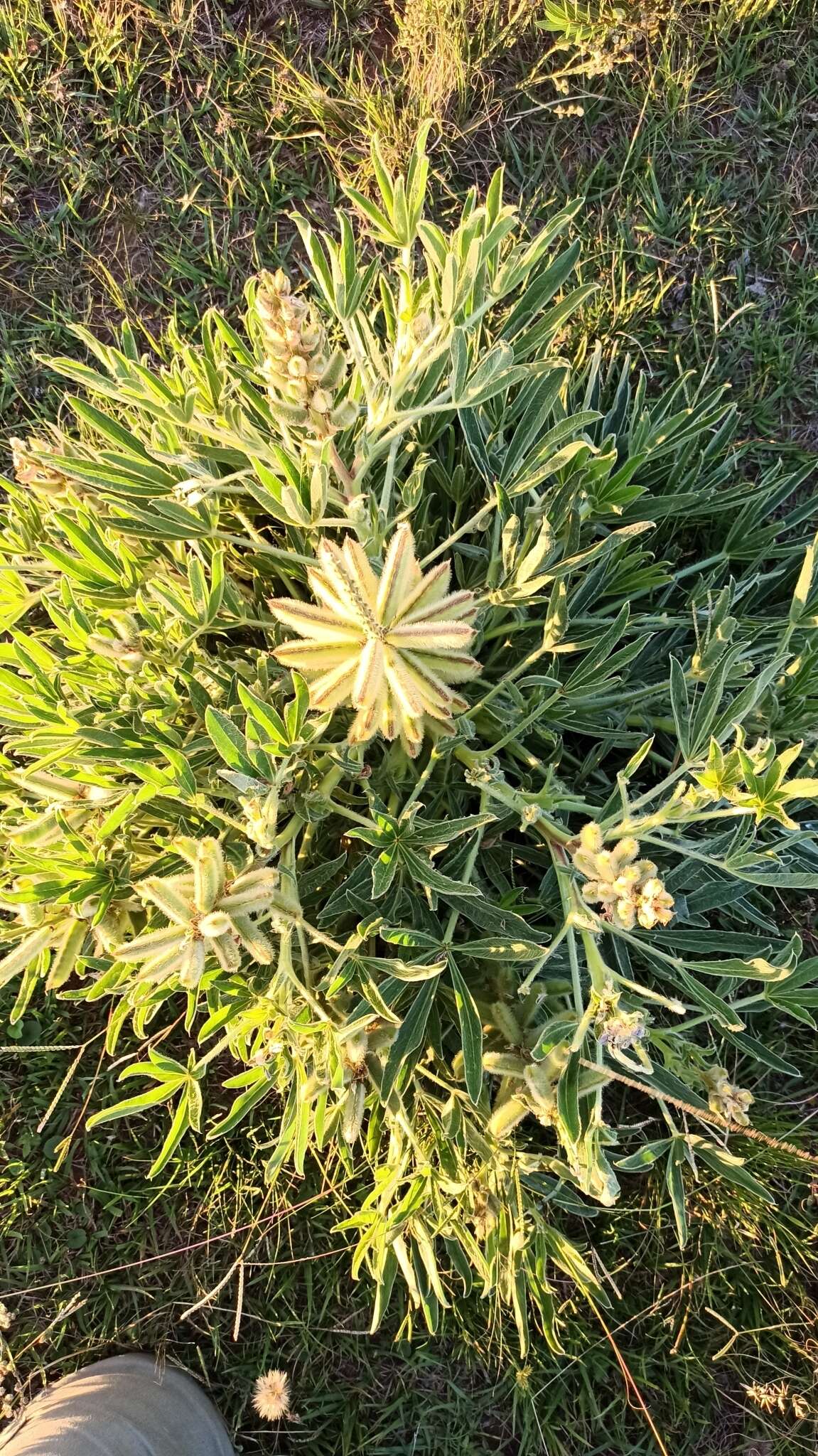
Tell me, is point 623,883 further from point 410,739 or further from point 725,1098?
point 725,1098

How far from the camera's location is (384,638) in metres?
1.24

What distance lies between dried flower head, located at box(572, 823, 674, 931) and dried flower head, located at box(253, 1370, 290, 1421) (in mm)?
1945

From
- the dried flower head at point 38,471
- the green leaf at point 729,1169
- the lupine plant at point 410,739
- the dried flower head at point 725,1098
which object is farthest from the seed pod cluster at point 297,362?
the green leaf at point 729,1169

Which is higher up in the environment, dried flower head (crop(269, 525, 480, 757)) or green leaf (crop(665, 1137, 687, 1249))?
dried flower head (crop(269, 525, 480, 757))

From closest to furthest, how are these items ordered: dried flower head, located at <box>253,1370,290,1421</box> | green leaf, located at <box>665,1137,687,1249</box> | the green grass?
green leaf, located at <box>665,1137,687,1249</box> < dried flower head, located at <box>253,1370,290,1421</box> < the green grass

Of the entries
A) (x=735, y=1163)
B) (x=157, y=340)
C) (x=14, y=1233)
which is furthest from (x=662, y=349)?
(x=14, y=1233)

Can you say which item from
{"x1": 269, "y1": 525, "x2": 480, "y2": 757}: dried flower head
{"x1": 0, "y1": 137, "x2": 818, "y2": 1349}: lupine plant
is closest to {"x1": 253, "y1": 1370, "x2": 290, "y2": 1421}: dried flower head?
{"x1": 0, "y1": 137, "x2": 818, "y2": 1349}: lupine plant

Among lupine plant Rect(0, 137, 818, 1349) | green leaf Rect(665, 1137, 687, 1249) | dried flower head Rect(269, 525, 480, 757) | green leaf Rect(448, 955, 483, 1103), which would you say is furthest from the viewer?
green leaf Rect(665, 1137, 687, 1249)

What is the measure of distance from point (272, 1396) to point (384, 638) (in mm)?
2335

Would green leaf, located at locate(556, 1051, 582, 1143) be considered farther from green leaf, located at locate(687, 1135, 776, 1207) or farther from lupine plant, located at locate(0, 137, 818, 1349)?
green leaf, located at locate(687, 1135, 776, 1207)

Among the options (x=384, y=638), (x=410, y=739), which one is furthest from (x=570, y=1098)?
(x=384, y=638)

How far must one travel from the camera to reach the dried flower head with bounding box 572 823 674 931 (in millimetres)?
1327

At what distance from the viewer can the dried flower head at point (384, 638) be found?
1225 millimetres

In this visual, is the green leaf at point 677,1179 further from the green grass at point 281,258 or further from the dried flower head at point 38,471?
the dried flower head at point 38,471
